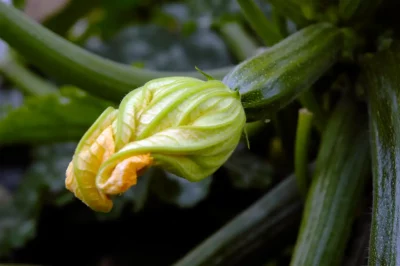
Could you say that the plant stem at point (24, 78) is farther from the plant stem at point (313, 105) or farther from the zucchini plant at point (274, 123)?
the plant stem at point (313, 105)

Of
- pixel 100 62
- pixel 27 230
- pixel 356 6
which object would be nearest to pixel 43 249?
pixel 27 230

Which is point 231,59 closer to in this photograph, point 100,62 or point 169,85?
point 100,62

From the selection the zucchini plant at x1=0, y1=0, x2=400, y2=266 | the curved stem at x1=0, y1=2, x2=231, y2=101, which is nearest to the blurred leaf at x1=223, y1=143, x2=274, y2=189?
the zucchini plant at x1=0, y1=0, x2=400, y2=266

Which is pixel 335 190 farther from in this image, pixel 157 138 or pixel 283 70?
pixel 157 138

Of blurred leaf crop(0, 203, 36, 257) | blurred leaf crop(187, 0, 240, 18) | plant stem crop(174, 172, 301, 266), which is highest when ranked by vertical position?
blurred leaf crop(187, 0, 240, 18)

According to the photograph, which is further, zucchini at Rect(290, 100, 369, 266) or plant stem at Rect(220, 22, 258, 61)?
plant stem at Rect(220, 22, 258, 61)

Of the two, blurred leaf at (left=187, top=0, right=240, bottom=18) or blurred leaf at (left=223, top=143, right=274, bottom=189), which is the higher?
blurred leaf at (left=187, top=0, right=240, bottom=18)

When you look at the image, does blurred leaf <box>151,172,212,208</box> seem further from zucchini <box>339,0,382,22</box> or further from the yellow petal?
the yellow petal
